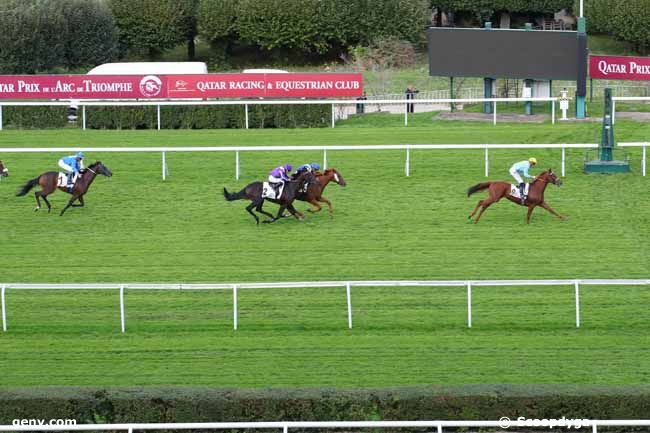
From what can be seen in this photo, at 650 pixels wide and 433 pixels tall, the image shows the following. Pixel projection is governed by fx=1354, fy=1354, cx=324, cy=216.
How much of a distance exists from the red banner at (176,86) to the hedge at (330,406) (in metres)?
17.5

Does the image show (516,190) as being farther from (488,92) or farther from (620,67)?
(488,92)

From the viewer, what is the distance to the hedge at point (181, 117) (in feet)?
91.0

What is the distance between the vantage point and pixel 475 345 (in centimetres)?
1417

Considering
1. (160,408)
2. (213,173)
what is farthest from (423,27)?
(160,408)

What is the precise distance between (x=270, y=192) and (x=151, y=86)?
33.5 ft

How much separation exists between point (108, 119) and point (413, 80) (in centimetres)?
1059

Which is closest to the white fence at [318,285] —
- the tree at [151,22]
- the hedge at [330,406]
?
the hedge at [330,406]

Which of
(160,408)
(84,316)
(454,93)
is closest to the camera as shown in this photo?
(160,408)

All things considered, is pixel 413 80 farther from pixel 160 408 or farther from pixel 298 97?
pixel 160 408

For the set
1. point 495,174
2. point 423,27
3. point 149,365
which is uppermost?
point 423,27

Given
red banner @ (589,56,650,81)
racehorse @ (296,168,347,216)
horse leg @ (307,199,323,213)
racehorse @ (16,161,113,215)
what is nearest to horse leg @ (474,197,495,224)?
racehorse @ (296,168,347,216)

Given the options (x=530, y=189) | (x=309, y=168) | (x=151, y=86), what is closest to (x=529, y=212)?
(x=530, y=189)

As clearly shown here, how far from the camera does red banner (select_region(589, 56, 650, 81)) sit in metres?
26.9

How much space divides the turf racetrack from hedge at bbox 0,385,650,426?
1.47 metres
